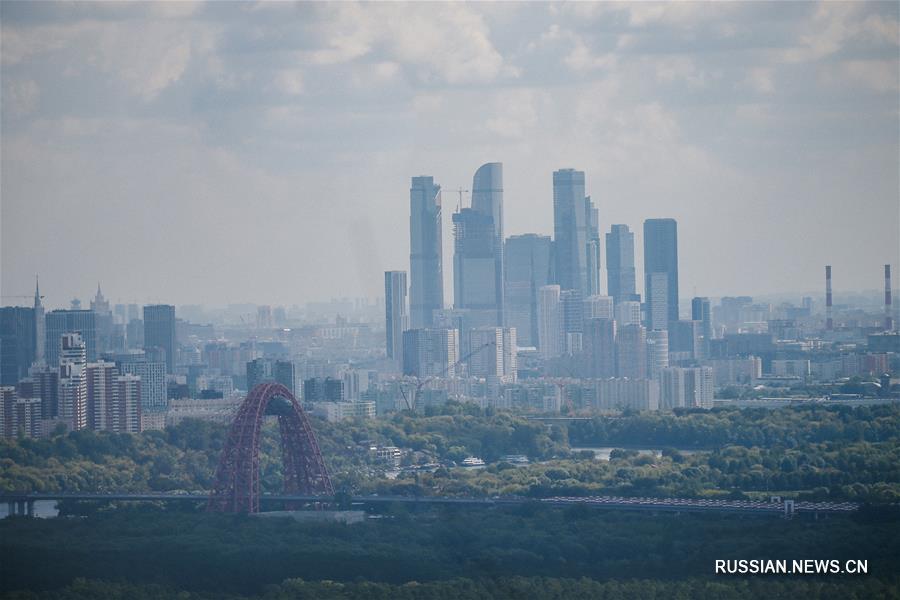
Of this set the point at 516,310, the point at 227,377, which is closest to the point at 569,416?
the point at 227,377

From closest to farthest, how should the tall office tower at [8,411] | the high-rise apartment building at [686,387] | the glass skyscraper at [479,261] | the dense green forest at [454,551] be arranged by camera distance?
1. the dense green forest at [454,551]
2. the tall office tower at [8,411]
3. the high-rise apartment building at [686,387]
4. the glass skyscraper at [479,261]

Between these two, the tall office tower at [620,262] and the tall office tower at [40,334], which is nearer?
the tall office tower at [40,334]

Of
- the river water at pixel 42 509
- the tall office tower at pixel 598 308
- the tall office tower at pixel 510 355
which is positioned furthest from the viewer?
the tall office tower at pixel 598 308

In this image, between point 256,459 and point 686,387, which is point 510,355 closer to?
point 686,387

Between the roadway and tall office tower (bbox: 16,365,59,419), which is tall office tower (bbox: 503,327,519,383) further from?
the roadway

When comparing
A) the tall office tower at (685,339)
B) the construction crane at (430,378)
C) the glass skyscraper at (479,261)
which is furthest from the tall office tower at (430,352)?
the glass skyscraper at (479,261)

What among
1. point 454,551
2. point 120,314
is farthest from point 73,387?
point 454,551

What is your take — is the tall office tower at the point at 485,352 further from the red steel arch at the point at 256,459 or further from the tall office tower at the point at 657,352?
the red steel arch at the point at 256,459
